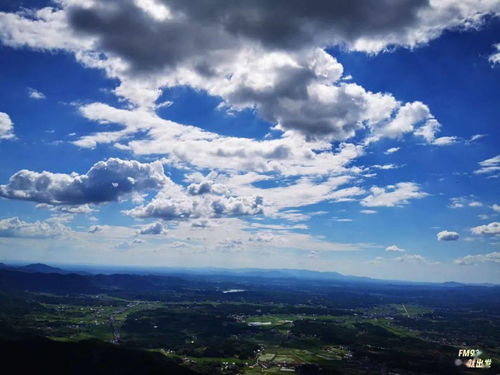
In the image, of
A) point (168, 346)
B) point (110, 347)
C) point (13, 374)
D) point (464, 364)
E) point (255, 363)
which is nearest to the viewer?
point (13, 374)

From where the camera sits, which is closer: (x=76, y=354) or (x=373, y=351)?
(x=76, y=354)

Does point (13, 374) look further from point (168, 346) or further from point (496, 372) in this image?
point (496, 372)

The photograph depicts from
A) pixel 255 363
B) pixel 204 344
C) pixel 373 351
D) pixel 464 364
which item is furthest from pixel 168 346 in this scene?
pixel 464 364

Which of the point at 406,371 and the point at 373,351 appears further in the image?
the point at 373,351

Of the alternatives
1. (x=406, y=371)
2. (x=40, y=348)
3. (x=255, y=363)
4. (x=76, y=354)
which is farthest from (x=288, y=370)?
(x=40, y=348)

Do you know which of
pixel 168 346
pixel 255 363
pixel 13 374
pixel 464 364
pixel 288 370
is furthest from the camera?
pixel 168 346

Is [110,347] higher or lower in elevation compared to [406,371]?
higher

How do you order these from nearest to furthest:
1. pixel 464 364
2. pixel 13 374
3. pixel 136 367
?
pixel 13 374 < pixel 136 367 < pixel 464 364

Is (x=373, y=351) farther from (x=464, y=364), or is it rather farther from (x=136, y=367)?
(x=136, y=367)

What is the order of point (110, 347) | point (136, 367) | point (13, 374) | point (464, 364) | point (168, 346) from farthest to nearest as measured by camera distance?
point (168, 346) < point (464, 364) < point (110, 347) < point (136, 367) < point (13, 374)
